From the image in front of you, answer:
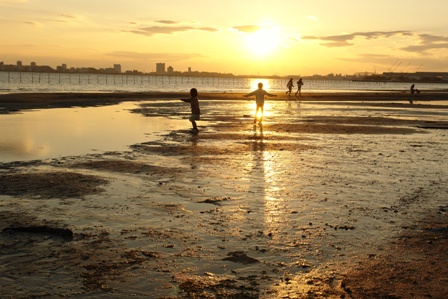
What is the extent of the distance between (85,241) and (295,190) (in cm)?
489

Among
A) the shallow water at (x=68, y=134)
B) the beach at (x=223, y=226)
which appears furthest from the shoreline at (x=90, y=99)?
the beach at (x=223, y=226)

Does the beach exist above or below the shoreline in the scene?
below

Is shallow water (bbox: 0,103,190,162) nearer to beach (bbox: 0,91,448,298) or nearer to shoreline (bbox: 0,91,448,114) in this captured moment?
beach (bbox: 0,91,448,298)

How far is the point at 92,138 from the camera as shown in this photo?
18.3 metres

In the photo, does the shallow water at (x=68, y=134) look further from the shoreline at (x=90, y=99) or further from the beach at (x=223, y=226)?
the shoreline at (x=90, y=99)

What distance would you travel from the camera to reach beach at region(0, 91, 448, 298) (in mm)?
5527

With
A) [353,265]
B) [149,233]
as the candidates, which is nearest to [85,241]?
[149,233]

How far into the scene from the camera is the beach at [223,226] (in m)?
5.53

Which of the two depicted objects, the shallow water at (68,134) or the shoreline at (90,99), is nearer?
the shallow water at (68,134)

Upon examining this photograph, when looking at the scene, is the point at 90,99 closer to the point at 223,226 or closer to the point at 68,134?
the point at 68,134

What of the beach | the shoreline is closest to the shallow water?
the beach

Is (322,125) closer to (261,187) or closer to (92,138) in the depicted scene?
(92,138)

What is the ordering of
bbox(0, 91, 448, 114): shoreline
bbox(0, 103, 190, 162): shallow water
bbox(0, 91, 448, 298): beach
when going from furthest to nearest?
1. bbox(0, 91, 448, 114): shoreline
2. bbox(0, 103, 190, 162): shallow water
3. bbox(0, 91, 448, 298): beach

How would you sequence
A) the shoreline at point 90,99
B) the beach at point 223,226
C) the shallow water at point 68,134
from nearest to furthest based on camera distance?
the beach at point 223,226
the shallow water at point 68,134
the shoreline at point 90,99
